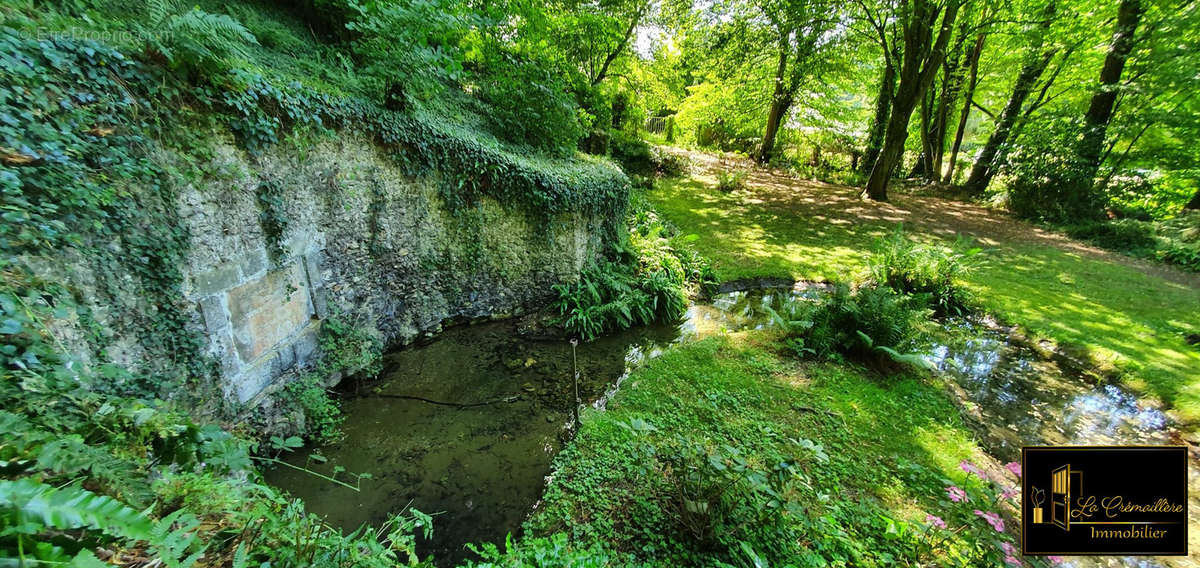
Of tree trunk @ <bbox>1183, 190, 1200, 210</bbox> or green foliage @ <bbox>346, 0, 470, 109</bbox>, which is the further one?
tree trunk @ <bbox>1183, 190, 1200, 210</bbox>

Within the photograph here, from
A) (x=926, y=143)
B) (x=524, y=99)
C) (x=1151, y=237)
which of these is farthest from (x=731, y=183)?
(x=1151, y=237)

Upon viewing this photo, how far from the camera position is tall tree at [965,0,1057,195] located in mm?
13156

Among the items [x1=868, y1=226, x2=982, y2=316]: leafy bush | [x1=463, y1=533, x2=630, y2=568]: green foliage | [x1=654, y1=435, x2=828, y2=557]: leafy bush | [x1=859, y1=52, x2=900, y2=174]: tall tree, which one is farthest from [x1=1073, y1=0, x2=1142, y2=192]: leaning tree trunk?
[x1=463, y1=533, x2=630, y2=568]: green foliage

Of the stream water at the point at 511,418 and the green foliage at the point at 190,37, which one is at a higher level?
the green foliage at the point at 190,37

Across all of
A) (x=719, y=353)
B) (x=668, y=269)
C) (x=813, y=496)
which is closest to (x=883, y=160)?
(x=668, y=269)

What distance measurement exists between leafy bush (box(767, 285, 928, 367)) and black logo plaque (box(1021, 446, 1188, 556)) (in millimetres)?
2808

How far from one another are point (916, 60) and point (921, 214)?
4446mm

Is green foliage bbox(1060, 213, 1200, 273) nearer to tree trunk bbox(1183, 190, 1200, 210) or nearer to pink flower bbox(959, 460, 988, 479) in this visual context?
tree trunk bbox(1183, 190, 1200, 210)

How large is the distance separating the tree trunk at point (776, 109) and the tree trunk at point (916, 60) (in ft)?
14.6

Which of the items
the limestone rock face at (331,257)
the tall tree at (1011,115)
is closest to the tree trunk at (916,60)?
A: the tall tree at (1011,115)

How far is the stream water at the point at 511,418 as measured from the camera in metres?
3.69

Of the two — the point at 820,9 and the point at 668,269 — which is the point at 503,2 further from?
the point at 820,9

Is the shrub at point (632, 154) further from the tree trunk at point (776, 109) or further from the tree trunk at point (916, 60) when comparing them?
the tree trunk at point (916, 60)

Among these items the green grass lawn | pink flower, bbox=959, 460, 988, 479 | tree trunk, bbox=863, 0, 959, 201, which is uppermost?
tree trunk, bbox=863, 0, 959, 201
